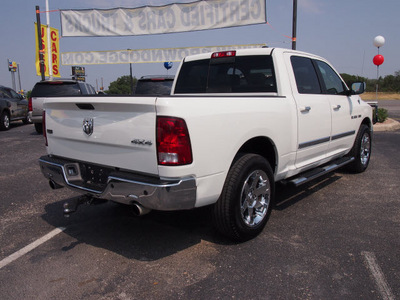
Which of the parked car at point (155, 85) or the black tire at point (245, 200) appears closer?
the black tire at point (245, 200)

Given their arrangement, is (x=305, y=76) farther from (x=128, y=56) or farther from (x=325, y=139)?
(x=128, y=56)

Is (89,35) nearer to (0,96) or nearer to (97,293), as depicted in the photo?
(0,96)

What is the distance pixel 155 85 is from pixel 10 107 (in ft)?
24.7

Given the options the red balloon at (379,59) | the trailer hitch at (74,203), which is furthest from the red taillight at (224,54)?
the red balloon at (379,59)

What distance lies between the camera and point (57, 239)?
360 cm

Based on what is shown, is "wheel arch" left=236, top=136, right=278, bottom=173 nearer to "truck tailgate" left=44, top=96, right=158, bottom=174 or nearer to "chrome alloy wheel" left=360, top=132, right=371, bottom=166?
"truck tailgate" left=44, top=96, right=158, bottom=174

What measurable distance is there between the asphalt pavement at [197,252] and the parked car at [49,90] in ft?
22.2

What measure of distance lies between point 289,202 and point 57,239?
2823mm

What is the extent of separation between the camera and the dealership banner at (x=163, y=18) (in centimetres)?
1245

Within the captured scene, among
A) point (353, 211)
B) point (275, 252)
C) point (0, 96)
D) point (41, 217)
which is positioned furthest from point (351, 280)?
point (0, 96)

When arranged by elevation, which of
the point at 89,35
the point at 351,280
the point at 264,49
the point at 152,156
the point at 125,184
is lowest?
the point at 351,280

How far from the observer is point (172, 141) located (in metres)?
2.67

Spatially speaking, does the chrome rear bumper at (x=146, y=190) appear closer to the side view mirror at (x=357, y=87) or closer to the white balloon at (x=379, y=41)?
the side view mirror at (x=357, y=87)

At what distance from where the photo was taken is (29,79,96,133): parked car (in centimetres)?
1117
